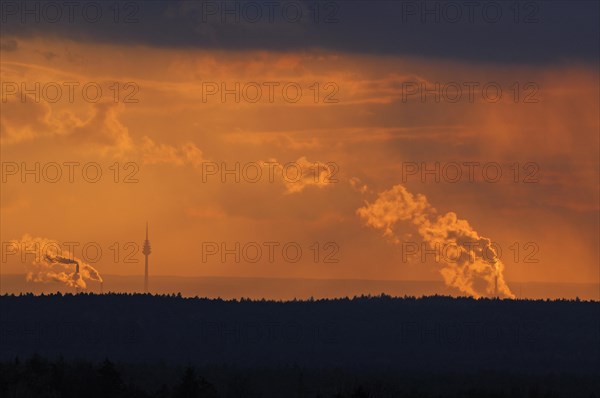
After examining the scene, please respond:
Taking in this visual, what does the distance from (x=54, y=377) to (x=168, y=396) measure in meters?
13.2

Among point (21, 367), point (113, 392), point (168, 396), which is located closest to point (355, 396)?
point (113, 392)

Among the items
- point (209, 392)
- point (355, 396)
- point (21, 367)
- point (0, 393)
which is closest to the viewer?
point (355, 396)

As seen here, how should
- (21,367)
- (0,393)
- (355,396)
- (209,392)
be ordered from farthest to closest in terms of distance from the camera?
(21,367)
(209,392)
(0,393)
(355,396)

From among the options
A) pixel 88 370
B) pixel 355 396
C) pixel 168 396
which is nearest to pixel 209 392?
pixel 168 396

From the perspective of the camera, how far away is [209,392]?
16438 centimetres

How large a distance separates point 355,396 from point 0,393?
5246 cm

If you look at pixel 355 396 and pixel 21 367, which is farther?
pixel 21 367

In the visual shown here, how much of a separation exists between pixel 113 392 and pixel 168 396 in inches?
673

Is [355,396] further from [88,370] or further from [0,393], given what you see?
[88,370]

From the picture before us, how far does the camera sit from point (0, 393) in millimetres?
153000

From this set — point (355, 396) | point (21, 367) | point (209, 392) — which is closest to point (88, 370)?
point (21, 367)

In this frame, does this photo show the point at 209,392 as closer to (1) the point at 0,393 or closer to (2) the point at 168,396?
(2) the point at 168,396

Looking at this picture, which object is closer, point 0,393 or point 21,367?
point 0,393

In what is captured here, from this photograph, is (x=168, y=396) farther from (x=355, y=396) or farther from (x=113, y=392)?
(x=355, y=396)
